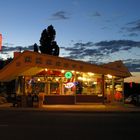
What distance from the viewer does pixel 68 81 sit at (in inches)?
1924

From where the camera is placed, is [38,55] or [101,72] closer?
[38,55]

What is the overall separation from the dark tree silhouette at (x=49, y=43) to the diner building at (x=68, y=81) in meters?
42.4

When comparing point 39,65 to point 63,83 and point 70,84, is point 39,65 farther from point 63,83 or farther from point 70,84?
point 63,83

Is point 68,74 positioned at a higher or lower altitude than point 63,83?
higher

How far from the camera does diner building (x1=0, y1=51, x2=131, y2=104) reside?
44594 millimetres

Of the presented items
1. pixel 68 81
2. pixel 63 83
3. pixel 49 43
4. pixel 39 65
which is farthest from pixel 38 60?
pixel 49 43

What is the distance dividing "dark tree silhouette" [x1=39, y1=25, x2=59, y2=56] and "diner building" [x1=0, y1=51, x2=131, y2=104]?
4244cm

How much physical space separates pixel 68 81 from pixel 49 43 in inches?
1842

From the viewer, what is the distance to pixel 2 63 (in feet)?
301

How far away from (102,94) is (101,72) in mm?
3488

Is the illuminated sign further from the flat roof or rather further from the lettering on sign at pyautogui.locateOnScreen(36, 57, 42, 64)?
the lettering on sign at pyautogui.locateOnScreen(36, 57, 42, 64)
